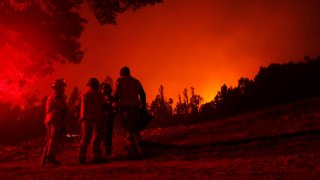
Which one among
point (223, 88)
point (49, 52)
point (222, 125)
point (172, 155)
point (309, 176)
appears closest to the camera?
point (309, 176)

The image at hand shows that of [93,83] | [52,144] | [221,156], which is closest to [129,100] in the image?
[93,83]

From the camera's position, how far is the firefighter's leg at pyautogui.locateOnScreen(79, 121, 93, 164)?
889cm

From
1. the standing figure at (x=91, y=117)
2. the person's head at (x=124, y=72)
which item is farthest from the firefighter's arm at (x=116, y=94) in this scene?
the standing figure at (x=91, y=117)

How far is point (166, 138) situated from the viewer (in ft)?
43.2

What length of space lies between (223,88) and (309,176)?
48055mm

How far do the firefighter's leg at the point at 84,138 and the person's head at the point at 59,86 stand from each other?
40.7 inches

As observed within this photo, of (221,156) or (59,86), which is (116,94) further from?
(221,156)

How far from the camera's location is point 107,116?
10.5 metres

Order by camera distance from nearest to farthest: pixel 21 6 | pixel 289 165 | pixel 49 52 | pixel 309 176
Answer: pixel 309 176
pixel 289 165
pixel 21 6
pixel 49 52

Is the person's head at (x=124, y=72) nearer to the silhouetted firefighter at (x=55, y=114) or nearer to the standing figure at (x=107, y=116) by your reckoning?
the standing figure at (x=107, y=116)

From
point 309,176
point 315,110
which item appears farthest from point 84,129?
point 315,110

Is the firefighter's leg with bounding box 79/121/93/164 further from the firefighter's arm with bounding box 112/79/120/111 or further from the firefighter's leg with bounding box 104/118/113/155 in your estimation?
the firefighter's leg with bounding box 104/118/113/155

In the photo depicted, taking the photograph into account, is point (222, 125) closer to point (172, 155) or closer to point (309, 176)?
point (172, 155)

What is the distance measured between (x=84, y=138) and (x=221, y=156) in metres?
3.22
